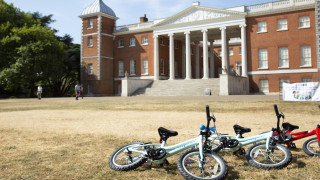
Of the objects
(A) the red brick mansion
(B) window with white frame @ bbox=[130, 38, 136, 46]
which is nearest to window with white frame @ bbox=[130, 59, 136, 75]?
(A) the red brick mansion

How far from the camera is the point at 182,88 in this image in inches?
1331

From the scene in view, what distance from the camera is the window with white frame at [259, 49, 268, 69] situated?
34594 mm

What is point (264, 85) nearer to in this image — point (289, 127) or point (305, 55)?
point (305, 55)

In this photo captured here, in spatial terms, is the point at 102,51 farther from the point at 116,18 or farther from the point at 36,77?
the point at 36,77

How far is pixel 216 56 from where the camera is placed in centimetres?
5616

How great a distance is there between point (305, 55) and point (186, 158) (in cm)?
3331

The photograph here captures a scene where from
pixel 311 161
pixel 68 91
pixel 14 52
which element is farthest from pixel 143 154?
pixel 68 91

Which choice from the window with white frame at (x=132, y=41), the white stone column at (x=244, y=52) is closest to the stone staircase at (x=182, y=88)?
the white stone column at (x=244, y=52)

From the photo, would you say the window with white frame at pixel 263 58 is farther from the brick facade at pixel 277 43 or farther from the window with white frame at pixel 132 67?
the window with white frame at pixel 132 67

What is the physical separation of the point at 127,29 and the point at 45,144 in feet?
131

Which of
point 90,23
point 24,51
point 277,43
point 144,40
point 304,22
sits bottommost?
point 24,51

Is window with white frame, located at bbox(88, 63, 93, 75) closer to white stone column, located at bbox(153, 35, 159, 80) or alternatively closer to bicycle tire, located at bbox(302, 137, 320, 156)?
white stone column, located at bbox(153, 35, 159, 80)

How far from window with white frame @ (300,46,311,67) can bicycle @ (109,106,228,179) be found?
1289 inches

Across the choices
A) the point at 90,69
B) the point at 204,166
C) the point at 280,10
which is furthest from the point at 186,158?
the point at 90,69
